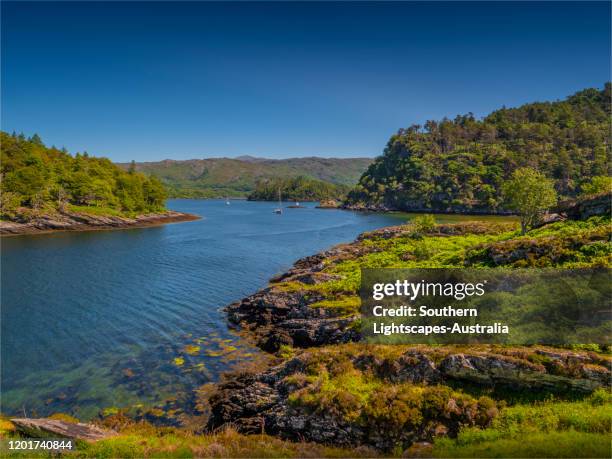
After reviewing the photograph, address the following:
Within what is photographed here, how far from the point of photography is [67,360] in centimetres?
3334

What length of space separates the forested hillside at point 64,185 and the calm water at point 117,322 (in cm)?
4281

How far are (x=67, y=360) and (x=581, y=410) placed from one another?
38.0 m

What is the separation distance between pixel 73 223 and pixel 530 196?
458 feet

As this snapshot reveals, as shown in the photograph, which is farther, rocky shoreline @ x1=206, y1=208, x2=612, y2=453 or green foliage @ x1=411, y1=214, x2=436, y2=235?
green foliage @ x1=411, y1=214, x2=436, y2=235

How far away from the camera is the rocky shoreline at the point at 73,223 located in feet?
382

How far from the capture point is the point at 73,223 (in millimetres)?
131875

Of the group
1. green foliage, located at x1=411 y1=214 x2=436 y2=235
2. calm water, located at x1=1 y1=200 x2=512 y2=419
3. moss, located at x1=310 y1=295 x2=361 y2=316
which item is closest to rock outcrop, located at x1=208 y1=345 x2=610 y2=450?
calm water, located at x1=1 y1=200 x2=512 y2=419

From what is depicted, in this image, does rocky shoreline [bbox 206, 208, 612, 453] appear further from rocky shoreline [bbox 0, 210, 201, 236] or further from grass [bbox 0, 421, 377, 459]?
rocky shoreline [bbox 0, 210, 201, 236]

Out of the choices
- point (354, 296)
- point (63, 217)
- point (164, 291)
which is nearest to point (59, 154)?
point (63, 217)

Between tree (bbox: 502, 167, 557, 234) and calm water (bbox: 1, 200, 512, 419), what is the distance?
134 ft

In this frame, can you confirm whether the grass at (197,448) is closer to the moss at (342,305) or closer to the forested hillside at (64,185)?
the moss at (342,305)

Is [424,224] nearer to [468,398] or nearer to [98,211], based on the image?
[468,398]

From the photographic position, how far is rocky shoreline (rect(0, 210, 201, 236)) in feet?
382

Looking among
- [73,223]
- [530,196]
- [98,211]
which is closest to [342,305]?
[530,196]
